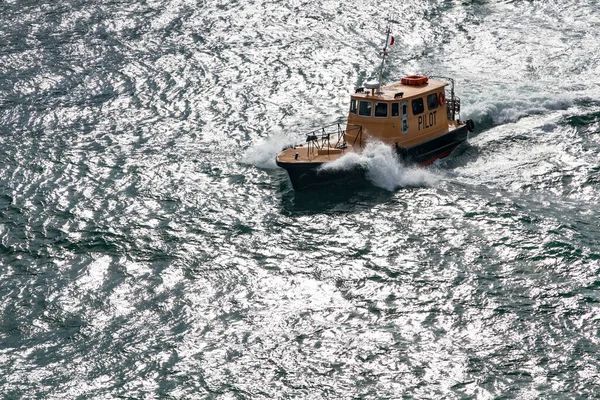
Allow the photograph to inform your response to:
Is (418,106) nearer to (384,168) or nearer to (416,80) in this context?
(416,80)

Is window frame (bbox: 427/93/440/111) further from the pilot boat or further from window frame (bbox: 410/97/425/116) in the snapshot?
window frame (bbox: 410/97/425/116)

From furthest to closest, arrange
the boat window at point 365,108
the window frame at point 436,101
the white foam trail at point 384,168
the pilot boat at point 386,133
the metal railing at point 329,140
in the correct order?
the window frame at point 436,101
the boat window at point 365,108
the metal railing at point 329,140
the white foam trail at point 384,168
the pilot boat at point 386,133

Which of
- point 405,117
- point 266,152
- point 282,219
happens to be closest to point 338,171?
point 282,219

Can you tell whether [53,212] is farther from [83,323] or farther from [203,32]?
[203,32]

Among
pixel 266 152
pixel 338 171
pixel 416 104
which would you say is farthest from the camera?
pixel 266 152

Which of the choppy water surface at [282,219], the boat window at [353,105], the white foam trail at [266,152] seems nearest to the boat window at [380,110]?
the boat window at [353,105]

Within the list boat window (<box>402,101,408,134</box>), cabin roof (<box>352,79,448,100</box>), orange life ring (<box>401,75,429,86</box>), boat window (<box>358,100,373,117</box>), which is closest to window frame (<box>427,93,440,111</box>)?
cabin roof (<box>352,79,448,100</box>)

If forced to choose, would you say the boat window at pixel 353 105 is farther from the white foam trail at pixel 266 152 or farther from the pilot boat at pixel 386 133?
the white foam trail at pixel 266 152
